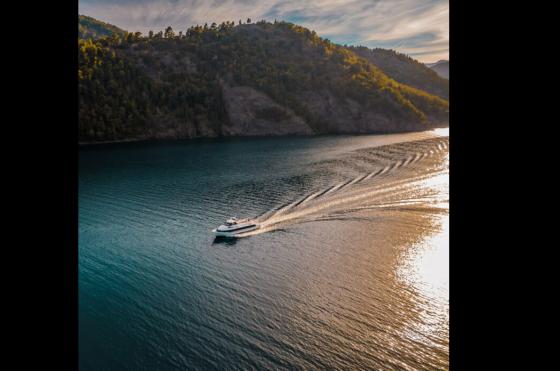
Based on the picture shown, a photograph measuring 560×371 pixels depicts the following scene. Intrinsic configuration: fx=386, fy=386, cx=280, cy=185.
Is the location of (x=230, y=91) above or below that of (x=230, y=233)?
above

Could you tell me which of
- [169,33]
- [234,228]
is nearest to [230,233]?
[234,228]

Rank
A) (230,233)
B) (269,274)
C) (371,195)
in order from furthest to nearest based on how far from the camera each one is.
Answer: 1. (371,195)
2. (230,233)
3. (269,274)

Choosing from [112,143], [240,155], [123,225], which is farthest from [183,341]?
[112,143]

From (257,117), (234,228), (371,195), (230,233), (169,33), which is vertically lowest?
(230,233)

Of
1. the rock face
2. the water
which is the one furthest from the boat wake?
the rock face

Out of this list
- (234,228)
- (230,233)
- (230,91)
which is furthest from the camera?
(230,91)

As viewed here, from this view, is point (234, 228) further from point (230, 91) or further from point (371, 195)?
point (230, 91)

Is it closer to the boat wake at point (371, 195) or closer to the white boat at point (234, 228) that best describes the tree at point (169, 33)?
the boat wake at point (371, 195)
